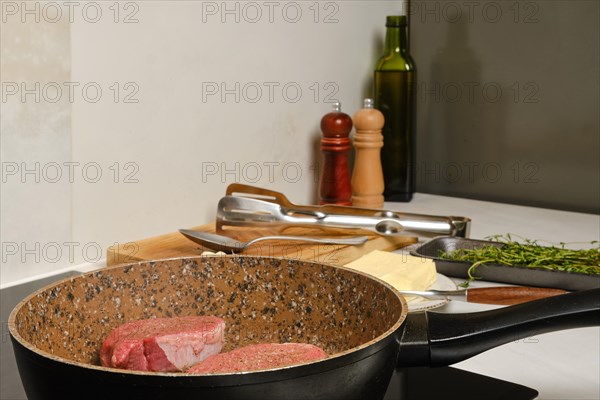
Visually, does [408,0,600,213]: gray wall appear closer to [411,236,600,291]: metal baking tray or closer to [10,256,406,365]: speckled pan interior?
[411,236,600,291]: metal baking tray

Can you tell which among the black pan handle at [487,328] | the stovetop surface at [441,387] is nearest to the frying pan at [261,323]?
the black pan handle at [487,328]

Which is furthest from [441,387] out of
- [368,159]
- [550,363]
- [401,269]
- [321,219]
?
[368,159]

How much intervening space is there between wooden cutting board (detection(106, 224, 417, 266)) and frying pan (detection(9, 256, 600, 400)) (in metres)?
0.42

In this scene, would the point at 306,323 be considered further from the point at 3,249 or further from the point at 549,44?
the point at 549,44

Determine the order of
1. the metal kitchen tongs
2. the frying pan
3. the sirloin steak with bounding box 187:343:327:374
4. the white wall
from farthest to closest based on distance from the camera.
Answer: the metal kitchen tongs
the white wall
the sirloin steak with bounding box 187:343:327:374
the frying pan

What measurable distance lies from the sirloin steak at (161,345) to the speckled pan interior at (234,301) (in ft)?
0.07

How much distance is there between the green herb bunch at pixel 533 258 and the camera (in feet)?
3.26

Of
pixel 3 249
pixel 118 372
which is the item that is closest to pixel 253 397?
pixel 118 372

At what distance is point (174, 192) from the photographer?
4.07 ft

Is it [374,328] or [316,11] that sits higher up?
[316,11]

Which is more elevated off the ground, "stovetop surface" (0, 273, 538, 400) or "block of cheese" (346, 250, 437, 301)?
"block of cheese" (346, 250, 437, 301)

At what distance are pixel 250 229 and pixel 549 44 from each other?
27.5 inches

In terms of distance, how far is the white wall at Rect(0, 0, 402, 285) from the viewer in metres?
1.02

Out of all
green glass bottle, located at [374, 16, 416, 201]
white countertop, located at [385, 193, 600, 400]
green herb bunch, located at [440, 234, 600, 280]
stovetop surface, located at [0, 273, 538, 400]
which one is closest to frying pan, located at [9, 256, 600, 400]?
stovetop surface, located at [0, 273, 538, 400]
